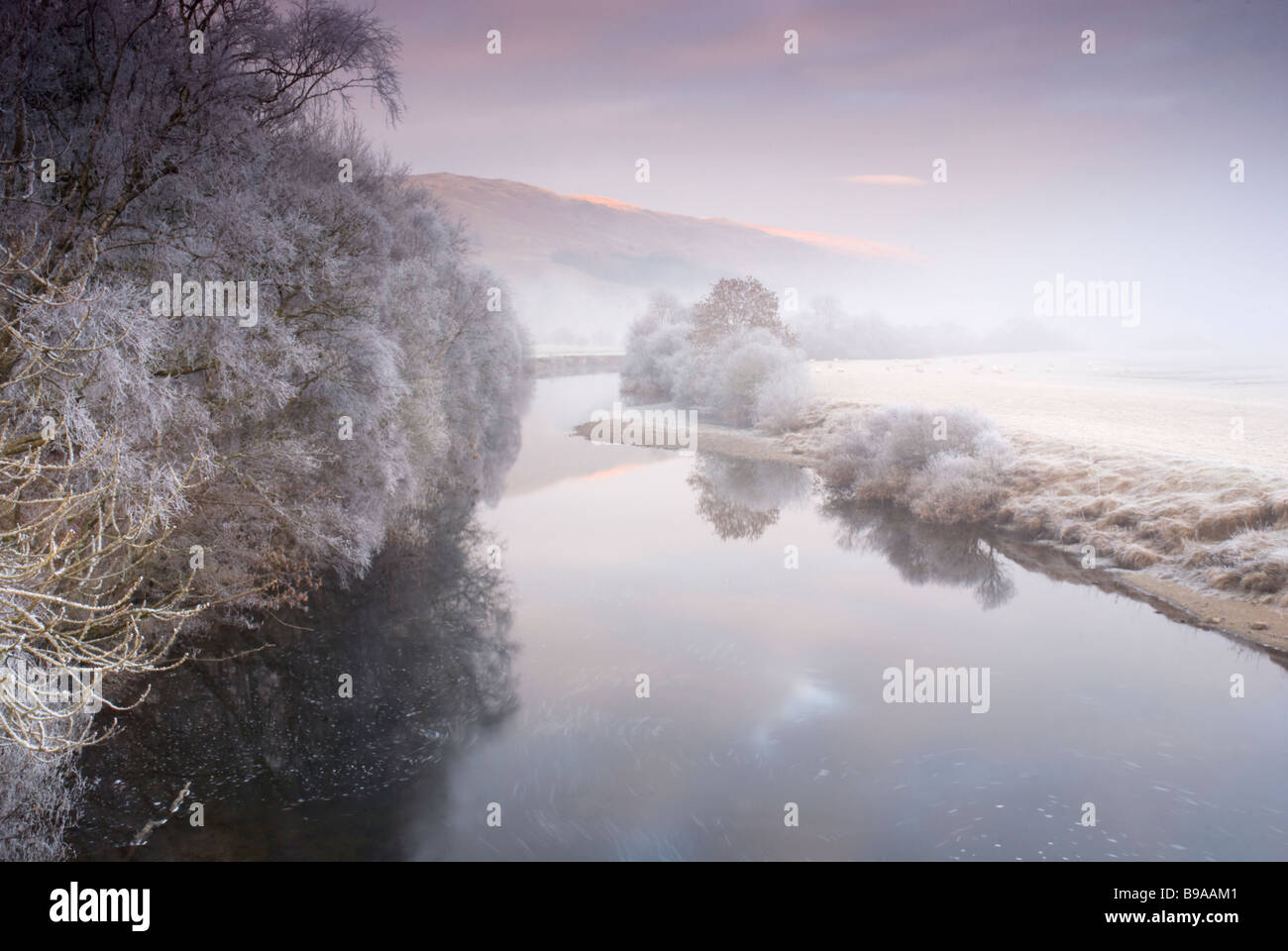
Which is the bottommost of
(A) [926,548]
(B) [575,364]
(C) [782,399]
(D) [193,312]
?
(A) [926,548]

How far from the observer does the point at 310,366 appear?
13773 millimetres

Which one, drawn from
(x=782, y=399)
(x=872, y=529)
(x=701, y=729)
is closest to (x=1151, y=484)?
(x=872, y=529)

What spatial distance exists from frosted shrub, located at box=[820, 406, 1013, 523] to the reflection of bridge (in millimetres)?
50039

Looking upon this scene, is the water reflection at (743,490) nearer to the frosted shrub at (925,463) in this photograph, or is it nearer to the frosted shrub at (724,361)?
the frosted shrub at (925,463)

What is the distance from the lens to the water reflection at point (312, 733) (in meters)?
8.69

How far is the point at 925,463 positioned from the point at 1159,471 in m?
6.00

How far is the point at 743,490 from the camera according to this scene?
2709cm

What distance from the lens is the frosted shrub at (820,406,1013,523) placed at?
22.7 metres

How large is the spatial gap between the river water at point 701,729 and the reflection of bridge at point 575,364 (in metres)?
60.4

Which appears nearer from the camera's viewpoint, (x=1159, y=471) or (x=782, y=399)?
(x=1159, y=471)
